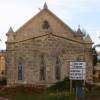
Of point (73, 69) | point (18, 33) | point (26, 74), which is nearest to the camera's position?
point (73, 69)

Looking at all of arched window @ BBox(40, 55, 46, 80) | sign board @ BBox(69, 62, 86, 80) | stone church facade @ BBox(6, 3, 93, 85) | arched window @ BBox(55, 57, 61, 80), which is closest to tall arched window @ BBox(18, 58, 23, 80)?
stone church facade @ BBox(6, 3, 93, 85)

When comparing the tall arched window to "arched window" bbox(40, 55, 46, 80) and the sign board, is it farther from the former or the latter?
the sign board

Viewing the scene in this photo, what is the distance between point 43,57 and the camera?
4716cm

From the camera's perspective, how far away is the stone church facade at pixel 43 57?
154 ft

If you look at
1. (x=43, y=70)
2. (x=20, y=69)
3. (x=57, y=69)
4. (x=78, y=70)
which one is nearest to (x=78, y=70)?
(x=78, y=70)

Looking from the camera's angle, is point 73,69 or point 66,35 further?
point 66,35

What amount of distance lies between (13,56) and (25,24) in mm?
6472

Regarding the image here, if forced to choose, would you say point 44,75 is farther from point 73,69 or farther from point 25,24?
point 73,69

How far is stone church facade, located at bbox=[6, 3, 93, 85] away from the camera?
46.8 metres

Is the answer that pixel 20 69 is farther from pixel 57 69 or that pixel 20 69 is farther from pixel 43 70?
pixel 57 69

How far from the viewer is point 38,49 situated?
1858 inches

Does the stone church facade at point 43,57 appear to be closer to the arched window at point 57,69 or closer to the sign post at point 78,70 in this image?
the arched window at point 57,69

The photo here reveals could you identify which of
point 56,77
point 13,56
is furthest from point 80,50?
point 13,56

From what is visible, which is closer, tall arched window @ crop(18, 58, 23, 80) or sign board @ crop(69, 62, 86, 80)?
sign board @ crop(69, 62, 86, 80)
